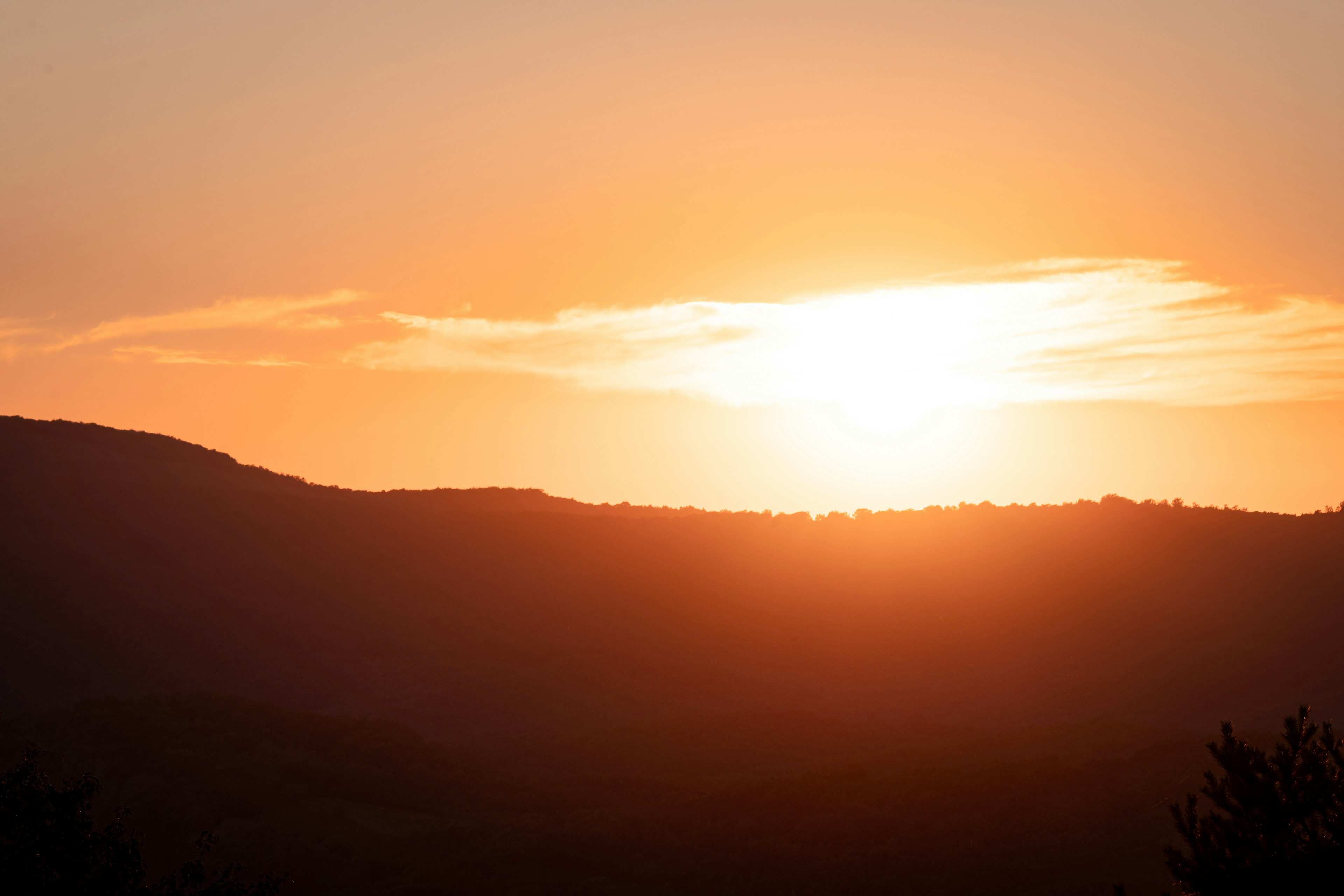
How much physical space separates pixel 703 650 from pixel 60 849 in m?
49.2

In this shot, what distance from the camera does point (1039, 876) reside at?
84.5 feet

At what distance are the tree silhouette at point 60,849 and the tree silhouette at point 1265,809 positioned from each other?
12708mm

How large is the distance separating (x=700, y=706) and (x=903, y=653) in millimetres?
14237

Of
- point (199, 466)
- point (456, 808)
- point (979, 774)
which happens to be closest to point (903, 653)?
point (979, 774)

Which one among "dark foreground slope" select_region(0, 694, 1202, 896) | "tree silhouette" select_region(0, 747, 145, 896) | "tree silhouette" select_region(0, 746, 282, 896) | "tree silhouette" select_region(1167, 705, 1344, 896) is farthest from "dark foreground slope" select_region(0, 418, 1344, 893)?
"tree silhouette" select_region(0, 747, 145, 896)

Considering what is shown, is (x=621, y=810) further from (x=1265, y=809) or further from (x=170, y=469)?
(x=170, y=469)

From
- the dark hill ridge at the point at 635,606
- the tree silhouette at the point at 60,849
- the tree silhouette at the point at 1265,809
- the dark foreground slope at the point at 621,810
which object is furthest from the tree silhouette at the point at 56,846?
the dark hill ridge at the point at 635,606

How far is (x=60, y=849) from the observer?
13477mm

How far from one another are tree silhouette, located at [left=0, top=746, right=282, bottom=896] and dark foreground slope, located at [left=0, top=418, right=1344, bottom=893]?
14235 mm

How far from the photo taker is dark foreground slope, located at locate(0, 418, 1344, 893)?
2970 cm

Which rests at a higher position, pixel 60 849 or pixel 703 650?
pixel 60 849

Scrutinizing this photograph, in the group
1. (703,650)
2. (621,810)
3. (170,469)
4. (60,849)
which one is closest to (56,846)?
(60,849)

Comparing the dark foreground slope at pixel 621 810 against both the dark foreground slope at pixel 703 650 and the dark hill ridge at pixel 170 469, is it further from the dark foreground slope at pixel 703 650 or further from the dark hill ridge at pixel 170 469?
the dark hill ridge at pixel 170 469

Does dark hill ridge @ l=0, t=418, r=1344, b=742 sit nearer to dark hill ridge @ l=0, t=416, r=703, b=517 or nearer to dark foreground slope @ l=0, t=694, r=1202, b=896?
dark hill ridge @ l=0, t=416, r=703, b=517
